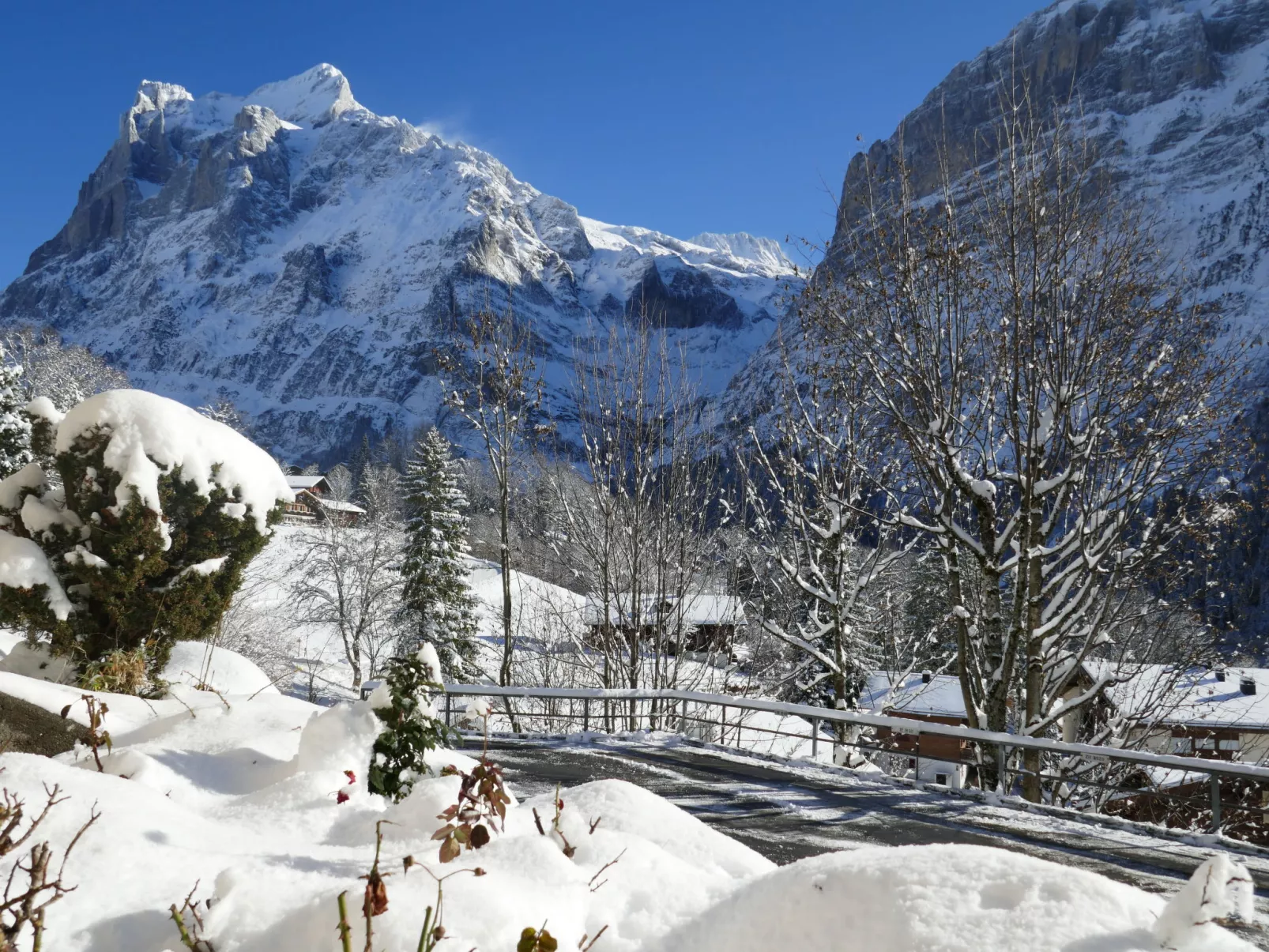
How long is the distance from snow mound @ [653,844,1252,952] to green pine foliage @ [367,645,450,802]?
2.14 metres

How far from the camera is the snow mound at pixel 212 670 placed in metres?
8.70

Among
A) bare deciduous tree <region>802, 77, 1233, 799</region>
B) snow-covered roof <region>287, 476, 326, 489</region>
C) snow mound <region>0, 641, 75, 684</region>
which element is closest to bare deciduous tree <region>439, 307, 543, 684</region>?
bare deciduous tree <region>802, 77, 1233, 799</region>

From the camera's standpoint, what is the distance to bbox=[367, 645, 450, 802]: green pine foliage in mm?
4492

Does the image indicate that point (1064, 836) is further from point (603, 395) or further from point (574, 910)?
point (603, 395)

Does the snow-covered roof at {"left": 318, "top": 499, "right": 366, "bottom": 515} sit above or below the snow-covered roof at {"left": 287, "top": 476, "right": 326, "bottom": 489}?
below

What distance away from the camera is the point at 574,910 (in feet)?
9.89

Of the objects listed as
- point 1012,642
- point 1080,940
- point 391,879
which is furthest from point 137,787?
point 1012,642

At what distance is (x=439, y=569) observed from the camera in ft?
93.9

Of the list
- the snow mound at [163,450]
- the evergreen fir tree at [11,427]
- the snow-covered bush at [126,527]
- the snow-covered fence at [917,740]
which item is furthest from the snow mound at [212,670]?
the evergreen fir tree at [11,427]

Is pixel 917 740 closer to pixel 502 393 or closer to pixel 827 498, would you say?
pixel 827 498

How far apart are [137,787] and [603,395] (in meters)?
12.5

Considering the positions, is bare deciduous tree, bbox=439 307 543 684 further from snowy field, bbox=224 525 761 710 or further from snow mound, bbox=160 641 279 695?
snow mound, bbox=160 641 279 695

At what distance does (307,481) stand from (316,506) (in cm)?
2531

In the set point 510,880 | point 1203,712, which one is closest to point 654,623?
point 510,880
